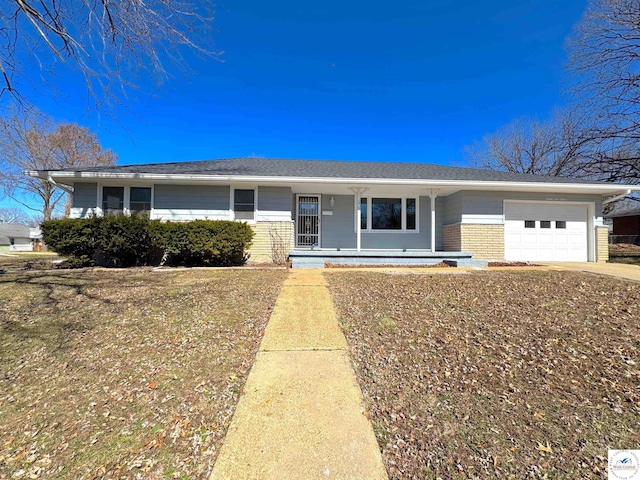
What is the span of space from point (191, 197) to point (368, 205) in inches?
254

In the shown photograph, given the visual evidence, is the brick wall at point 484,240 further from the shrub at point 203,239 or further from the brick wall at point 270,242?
the shrub at point 203,239

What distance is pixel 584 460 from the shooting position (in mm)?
1920

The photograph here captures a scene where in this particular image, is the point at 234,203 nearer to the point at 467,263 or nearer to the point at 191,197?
the point at 191,197

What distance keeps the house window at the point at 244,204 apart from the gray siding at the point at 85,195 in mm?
4481

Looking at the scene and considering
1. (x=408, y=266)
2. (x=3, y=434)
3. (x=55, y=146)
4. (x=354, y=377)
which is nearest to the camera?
(x=3, y=434)

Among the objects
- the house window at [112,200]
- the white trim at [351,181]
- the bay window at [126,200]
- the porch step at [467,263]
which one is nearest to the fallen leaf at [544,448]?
the porch step at [467,263]

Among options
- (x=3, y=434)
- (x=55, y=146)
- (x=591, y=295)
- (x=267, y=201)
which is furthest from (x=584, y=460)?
(x=55, y=146)

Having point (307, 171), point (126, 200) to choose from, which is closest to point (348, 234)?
point (307, 171)

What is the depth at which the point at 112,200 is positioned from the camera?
10.1 meters

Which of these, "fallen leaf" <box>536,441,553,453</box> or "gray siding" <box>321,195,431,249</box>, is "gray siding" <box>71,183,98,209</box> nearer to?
"gray siding" <box>321,195,431,249</box>

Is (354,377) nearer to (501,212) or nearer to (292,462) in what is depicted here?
(292,462)

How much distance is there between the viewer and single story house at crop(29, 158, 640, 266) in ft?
32.4

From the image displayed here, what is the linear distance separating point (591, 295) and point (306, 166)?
936 cm

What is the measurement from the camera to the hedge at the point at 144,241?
8.18 metres
